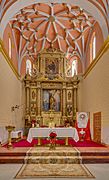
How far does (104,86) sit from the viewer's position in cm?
1366

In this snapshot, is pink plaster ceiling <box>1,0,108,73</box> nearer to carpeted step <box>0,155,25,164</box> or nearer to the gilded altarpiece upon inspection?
the gilded altarpiece

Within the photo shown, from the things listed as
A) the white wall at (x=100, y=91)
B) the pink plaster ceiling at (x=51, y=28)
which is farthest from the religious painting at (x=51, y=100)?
the pink plaster ceiling at (x=51, y=28)

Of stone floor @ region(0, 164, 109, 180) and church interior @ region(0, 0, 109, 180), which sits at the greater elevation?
church interior @ region(0, 0, 109, 180)

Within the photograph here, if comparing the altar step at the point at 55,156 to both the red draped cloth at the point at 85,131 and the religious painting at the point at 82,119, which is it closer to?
the red draped cloth at the point at 85,131

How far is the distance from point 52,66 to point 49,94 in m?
2.08

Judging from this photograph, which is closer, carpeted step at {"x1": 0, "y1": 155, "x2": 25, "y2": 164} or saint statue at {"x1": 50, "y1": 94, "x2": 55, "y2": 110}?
carpeted step at {"x1": 0, "y1": 155, "x2": 25, "y2": 164}

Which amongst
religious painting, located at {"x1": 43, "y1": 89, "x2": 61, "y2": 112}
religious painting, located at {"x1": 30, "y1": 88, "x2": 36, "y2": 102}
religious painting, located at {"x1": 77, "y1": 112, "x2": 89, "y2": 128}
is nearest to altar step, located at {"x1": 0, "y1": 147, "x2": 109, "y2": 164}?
religious painting, located at {"x1": 77, "y1": 112, "x2": 89, "y2": 128}

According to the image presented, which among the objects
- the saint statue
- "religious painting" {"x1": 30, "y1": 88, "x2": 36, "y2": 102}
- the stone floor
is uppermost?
"religious painting" {"x1": 30, "y1": 88, "x2": 36, "y2": 102}

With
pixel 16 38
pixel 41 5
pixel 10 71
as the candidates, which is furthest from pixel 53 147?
pixel 16 38

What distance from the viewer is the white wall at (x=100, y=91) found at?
1317 centimetres

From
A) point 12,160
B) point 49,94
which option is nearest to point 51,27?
point 49,94

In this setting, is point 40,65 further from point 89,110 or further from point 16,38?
point 89,110

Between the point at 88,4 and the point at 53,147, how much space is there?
6623mm

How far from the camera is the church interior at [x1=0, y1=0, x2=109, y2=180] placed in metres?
9.95
